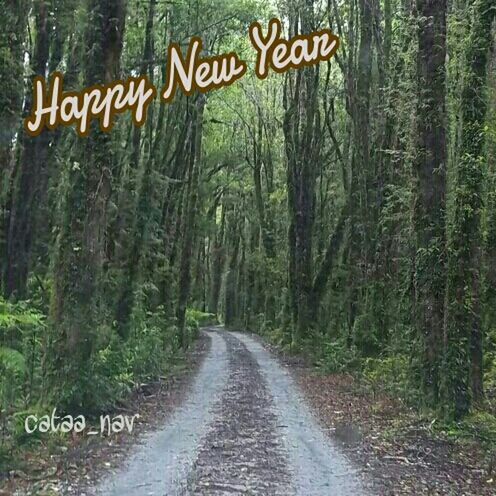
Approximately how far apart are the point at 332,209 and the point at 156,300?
1486 centimetres

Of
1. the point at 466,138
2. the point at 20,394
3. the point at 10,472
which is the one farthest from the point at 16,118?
the point at 466,138

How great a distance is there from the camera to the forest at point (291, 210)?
32.8 ft

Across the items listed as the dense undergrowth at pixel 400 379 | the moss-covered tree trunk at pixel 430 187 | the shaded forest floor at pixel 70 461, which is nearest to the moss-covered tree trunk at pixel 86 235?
the shaded forest floor at pixel 70 461

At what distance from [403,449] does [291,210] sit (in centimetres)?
1631

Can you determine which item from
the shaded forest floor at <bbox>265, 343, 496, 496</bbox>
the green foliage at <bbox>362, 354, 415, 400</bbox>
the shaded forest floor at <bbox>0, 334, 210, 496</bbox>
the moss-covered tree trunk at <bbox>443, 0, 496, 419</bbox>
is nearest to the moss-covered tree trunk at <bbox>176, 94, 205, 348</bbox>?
the green foliage at <bbox>362, 354, 415, 400</bbox>

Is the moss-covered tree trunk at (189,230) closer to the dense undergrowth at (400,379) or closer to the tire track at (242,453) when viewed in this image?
the dense undergrowth at (400,379)

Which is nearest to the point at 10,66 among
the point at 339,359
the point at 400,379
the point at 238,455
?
→ the point at 238,455

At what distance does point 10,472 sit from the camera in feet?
23.2

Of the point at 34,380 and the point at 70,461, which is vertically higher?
the point at 34,380

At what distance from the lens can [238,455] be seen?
8.82 m

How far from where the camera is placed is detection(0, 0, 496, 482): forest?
10.0 meters

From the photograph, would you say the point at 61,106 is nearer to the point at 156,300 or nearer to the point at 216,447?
the point at 216,447

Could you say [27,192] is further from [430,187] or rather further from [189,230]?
[189,230]

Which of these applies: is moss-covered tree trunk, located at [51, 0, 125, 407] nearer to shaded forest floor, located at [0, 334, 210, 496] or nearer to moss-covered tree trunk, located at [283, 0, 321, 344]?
shaded forest floor, located at [0, 334, 210, 496]
